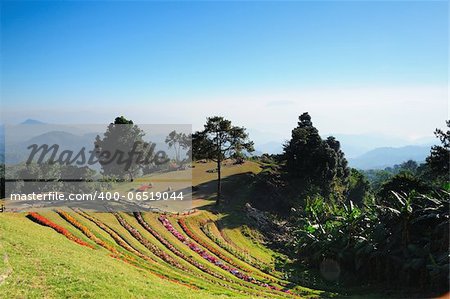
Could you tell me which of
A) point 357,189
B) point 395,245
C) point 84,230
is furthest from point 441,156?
point 84,230

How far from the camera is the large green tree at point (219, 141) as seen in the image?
51344 millimetres

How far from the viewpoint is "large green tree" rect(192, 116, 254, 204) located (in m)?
51.3

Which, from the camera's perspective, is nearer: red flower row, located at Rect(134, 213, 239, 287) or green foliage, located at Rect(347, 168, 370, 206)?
red flower row, located at Rect(134, 213, 239, 287)

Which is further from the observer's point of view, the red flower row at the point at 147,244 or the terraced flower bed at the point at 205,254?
the red flower row at the point at 147,244

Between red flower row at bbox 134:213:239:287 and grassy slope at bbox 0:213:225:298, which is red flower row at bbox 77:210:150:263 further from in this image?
grassy slope at bbox 0:213:225:298

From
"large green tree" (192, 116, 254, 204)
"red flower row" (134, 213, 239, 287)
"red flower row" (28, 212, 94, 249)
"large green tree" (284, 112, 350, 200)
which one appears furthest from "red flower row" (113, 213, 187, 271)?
"large green tree" (284, 112, 350, 200)

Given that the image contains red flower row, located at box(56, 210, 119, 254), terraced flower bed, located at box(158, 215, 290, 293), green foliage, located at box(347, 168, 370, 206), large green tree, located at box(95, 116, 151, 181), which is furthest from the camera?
green foliage, located at box(347, 168, 370, 206)

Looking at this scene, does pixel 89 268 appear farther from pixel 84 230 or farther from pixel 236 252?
pixel 236 252

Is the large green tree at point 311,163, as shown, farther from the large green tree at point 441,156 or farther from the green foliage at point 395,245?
the green foliage at point 395,245

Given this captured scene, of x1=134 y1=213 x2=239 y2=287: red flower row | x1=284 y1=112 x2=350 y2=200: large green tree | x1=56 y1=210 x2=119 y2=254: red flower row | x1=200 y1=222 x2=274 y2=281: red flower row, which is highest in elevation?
x1=284 y1=112 x2=350 y2=200: large green tree

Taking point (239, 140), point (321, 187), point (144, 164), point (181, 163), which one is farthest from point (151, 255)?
point (181, 163)

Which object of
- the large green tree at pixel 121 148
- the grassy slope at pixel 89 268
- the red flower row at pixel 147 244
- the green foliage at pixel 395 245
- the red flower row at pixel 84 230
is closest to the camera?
the grassy slope at pixel 89 268

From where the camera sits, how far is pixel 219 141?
172 ft

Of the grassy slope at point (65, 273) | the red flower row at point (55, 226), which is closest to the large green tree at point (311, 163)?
the red flower row at point (55, 226)
